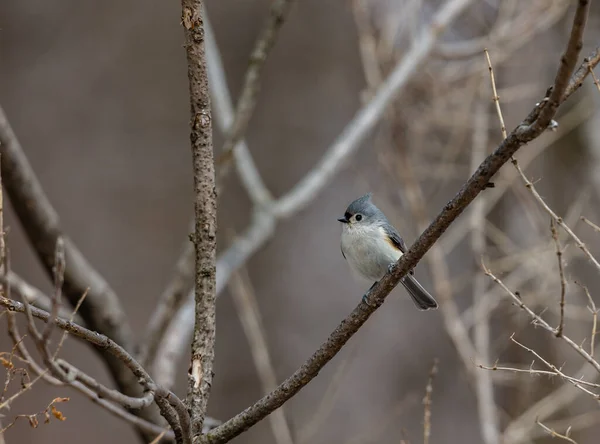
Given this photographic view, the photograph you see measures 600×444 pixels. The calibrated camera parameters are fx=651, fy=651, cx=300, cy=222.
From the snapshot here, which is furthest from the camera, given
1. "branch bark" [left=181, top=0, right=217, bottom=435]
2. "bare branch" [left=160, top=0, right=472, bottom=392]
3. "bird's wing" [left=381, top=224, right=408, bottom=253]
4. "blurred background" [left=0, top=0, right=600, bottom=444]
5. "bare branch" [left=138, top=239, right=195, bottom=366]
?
"blurred background" [left=0, top=0, right=600, bottom=444]

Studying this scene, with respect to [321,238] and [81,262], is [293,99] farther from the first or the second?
[81,262]

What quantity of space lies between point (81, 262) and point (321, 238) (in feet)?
13.5

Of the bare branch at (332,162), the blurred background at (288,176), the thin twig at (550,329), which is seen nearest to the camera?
the thin twig at (550,329)

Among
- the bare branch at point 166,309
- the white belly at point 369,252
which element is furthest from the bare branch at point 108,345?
the white belly at point 369,252

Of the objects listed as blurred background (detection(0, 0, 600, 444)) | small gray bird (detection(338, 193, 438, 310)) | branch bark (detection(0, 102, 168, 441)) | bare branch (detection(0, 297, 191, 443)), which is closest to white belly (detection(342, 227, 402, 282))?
small gray bird (detection(338, 193, 438, 310))

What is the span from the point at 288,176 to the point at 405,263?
5.21m

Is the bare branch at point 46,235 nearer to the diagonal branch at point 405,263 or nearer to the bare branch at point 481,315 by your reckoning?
the diagonal branch at point 405,263

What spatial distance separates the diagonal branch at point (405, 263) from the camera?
1.32m

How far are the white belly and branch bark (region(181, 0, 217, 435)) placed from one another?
119cm

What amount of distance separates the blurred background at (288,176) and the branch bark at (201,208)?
273 centimetres

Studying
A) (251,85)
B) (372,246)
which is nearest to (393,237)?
(372,246)

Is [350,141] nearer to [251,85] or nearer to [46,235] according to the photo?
[251,85]

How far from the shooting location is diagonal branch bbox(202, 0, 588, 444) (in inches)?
52.0

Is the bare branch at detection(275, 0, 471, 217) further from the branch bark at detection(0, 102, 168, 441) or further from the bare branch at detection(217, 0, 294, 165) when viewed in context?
the branch bark at detection(0, 102, 168, 441)
